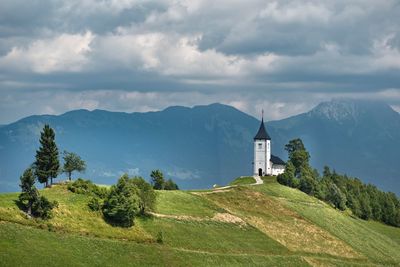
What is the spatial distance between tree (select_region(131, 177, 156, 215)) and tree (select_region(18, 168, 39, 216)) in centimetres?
1982

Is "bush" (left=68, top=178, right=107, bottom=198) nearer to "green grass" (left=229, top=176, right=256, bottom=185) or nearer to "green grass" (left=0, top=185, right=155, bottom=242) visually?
"green grass" (left=0, top=185, right=155, bottom=242)

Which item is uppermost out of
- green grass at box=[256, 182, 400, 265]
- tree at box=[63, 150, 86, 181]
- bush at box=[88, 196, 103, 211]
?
tree at box=[63, 150, 86, 181]

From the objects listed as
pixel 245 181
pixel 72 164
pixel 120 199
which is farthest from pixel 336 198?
pixel 120 199

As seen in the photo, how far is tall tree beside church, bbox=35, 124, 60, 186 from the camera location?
103588 mm

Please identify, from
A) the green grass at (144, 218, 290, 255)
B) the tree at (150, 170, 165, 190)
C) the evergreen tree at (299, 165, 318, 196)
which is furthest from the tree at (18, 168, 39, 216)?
the evergreen tree at (299, 165, 318, 196)

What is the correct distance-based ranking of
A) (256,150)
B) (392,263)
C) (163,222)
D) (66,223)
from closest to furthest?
(66,223)
(163,222)
(392,263)
(256,150)

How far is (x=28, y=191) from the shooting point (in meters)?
87.2

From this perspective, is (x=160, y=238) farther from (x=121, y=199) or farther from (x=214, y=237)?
Answer: (x=214, y=237)

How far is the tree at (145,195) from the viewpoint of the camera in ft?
339

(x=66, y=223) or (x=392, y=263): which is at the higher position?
(x=66, y=223)

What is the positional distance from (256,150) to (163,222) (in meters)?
92.0

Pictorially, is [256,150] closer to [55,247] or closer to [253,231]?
[253,231]

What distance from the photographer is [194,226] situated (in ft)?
347

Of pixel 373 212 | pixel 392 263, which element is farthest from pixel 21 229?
pixel 373 212
